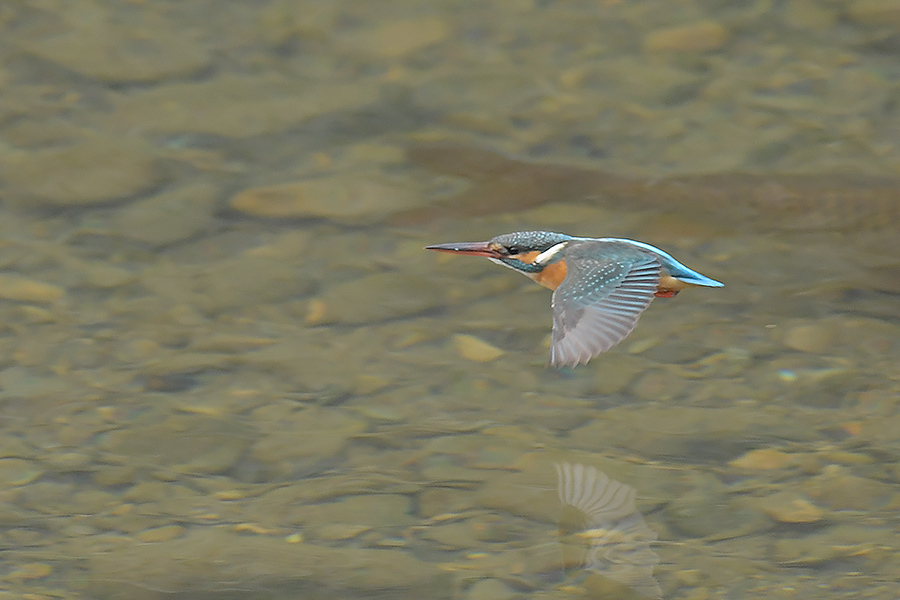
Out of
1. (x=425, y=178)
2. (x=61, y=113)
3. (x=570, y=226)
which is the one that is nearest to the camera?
(x=570, y=226)

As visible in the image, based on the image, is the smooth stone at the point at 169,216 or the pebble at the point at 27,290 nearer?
the pebble at the point at 27,290

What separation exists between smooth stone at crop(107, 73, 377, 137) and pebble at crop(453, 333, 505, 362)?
6.42 feet

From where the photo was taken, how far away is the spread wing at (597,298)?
3.35 m

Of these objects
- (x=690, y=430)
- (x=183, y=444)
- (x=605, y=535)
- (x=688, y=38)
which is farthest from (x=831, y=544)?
(x=688, y=38)

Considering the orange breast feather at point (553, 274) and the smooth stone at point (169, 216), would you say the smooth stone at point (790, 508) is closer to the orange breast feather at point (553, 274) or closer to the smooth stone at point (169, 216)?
the orange breast feather at point (553, 274)

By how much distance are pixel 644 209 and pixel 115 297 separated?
7.05ft

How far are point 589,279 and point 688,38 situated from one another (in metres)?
3.28

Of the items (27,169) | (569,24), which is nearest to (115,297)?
(27,169)

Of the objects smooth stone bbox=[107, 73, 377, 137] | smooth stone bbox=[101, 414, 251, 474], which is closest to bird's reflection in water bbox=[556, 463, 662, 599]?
smooth stone bbox=[101, 414, 251, 474]

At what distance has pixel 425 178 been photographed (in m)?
5.63

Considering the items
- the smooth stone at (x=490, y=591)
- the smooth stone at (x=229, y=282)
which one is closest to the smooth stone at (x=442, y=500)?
the smooth stone at (x=490, y=591)

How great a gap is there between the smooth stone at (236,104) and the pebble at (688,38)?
1481mm

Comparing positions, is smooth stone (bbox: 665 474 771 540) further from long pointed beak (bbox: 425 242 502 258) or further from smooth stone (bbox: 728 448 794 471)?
long pointed beak (bbox: 425 242 502 258)

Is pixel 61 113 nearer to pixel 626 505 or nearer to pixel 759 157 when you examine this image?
pixel 759 157
